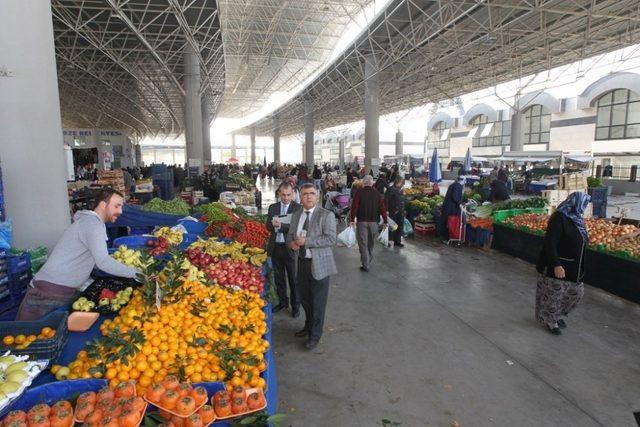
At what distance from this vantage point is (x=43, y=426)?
160 centimetres

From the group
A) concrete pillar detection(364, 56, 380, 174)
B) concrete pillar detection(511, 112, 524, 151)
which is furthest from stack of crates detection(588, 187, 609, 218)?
concrete pillar detection(511, 112, 524, 151)

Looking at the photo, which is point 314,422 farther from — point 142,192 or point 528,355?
point 142,192

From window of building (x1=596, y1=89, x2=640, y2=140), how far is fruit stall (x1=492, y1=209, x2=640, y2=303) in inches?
956

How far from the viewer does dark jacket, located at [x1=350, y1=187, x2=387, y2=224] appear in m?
6.89

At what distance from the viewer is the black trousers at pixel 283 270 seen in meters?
4.88

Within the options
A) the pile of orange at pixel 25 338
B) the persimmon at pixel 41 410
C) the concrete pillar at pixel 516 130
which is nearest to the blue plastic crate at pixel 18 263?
the pile of orange at pixel 25 338

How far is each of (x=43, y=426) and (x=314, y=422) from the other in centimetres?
188

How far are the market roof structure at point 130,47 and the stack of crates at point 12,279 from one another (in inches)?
418

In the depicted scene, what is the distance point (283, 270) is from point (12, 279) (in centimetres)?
278

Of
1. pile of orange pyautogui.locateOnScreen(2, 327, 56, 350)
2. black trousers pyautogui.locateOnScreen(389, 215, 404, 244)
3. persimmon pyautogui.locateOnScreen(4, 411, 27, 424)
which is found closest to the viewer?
persimmon pyautogui.locateOnScreen(4, 411, 27, 424)

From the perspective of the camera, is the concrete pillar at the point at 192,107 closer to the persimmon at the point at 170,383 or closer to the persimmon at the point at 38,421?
the persimmon at the point at 170,383

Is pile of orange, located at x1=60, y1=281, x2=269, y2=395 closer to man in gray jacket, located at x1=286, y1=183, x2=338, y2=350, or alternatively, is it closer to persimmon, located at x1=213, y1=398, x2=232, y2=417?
persimmon, located at x1=213, y1=398, x2=232, y2=417

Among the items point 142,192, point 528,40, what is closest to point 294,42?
point 528,40

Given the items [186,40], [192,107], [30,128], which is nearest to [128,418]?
[30,128]
